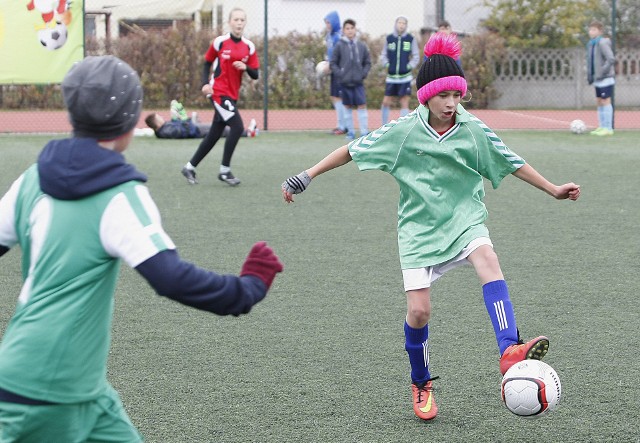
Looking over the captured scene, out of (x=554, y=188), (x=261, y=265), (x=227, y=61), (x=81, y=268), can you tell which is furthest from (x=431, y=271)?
(x=227, y=61)

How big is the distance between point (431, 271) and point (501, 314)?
1.20ft

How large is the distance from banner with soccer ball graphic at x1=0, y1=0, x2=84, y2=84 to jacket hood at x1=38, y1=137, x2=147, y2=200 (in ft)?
46.6

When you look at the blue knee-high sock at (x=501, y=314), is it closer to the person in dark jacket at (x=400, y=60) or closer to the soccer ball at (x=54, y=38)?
the person in dark jacket at (x=400, y=60)

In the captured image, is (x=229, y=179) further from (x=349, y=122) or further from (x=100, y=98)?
(x=100, y=98)

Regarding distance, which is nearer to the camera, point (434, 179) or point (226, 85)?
point (434, 179)

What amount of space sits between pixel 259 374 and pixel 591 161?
978 centimetres

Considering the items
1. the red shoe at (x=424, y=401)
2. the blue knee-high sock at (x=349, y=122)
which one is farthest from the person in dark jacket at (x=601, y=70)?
the red shoe at (x=424, y=401)

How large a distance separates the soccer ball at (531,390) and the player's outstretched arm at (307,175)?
112 centimetres

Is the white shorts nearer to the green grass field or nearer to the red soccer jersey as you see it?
the green grass field

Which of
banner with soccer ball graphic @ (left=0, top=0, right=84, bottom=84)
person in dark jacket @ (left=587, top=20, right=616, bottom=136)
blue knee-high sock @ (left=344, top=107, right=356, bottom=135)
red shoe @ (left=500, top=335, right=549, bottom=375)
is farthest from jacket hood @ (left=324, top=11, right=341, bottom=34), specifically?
red shoe @ (left=500, top=335, right=549, bottom=375)

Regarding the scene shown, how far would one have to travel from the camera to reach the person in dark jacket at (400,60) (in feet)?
56.3

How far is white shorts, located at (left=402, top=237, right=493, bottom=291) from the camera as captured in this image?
4.38 m

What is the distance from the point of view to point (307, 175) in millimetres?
4555

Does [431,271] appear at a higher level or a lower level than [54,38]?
lower
